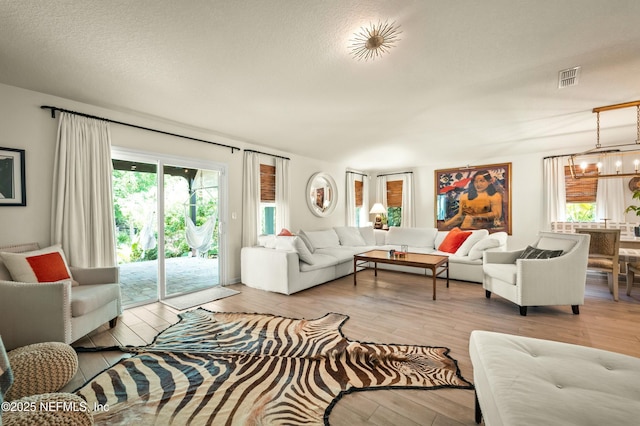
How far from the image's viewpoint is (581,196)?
16.7 ft

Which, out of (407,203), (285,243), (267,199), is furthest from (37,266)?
(407,203)

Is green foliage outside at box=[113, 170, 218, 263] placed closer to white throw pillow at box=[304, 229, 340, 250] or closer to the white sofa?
the white sofa

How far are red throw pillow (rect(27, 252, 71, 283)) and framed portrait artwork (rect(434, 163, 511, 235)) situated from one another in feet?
22.7

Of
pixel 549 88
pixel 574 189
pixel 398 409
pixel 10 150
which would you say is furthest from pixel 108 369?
pixel 574 189

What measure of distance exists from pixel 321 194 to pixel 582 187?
5169 mm

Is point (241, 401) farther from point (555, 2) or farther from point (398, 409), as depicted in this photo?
point (555, 2)

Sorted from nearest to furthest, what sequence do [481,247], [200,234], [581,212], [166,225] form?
[166,225] → [200,234] → [481,247] → [581,212]

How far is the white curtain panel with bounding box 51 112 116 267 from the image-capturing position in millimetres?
2812

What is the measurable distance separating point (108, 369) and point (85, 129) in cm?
257

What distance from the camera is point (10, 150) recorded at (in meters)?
2.57

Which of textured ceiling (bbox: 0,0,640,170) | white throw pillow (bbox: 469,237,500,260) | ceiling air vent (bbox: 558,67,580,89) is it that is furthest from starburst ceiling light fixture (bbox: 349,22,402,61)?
white throw pillow (bbox: 469,237,500,260)

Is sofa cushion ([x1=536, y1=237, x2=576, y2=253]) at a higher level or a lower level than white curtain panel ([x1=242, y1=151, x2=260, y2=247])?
lower

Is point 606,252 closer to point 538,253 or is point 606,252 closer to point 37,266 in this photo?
point 538,253

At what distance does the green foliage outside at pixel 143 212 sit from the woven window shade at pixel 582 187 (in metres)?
6.99
